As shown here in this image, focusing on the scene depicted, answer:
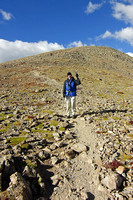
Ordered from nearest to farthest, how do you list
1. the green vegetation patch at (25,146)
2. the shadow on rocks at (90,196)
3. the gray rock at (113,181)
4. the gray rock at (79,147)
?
the shadow on rocks at (90,196) → the gray rock at (113,181) → the green vegetation patch at (25,146) → the gray rock at (79,147)

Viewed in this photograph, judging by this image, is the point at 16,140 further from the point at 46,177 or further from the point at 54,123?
the point at 54,123

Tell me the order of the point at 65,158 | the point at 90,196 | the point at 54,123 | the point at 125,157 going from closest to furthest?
1. the point at 90,196
2. the point at 125,157
3. the point at 65,158
4. the point at 54,123

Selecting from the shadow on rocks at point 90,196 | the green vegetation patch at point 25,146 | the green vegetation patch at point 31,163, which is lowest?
the shadow on rocks at point 90,196

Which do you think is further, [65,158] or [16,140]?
[16,140]

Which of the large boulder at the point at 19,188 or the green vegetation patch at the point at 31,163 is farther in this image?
the green vegetation patch at the point at 31,163

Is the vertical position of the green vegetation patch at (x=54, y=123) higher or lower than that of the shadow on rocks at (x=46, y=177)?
higher

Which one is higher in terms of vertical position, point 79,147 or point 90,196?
point 79,147

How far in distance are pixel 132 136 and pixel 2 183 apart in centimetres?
908

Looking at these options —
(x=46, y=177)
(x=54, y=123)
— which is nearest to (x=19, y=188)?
(x=46, y=177)

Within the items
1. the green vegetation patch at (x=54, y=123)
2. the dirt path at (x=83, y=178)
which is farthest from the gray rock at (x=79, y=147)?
the green vegetation patch at (x=54, y=123)

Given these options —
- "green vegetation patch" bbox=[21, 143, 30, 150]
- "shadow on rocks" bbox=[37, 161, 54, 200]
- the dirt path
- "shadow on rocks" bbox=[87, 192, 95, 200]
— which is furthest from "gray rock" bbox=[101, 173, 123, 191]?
"green vegetation patch" bbox=[21, 143, 30, 150]

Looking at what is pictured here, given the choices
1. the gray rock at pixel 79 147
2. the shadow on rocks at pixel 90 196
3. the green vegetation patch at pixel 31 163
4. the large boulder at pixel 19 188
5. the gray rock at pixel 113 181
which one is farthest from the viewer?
the gray rock at pixel 79 147

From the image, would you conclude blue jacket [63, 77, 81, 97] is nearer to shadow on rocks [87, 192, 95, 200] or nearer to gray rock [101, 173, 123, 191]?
gray rock [101, 173, 123, 191]

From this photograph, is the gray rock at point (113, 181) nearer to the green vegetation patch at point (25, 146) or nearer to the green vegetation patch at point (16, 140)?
the green vegetation patch at point (25, 146)
